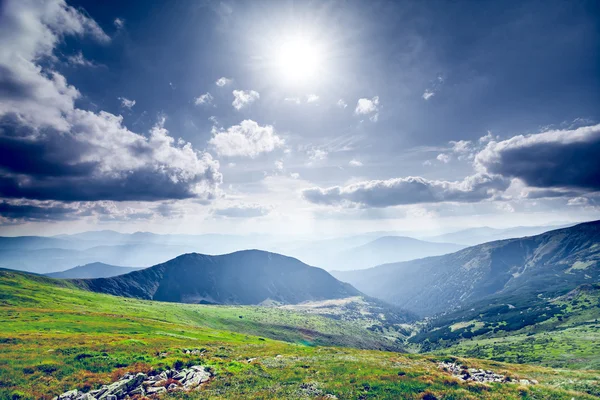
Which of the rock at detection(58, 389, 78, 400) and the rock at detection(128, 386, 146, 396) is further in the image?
the rock at detection(128, 386, 146, 396)

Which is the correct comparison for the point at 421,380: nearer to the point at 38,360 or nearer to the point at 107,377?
the point at 107,377

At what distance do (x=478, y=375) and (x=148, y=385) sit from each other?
123 ft

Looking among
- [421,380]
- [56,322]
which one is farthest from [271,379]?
[56,322]

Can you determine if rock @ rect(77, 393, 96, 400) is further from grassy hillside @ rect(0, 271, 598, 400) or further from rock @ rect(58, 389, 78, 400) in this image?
grassy hillside @ rect(0, 271, 598, 400)

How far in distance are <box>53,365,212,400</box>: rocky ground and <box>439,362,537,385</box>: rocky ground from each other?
3051 centimetres

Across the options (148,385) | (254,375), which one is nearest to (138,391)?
(148,385)

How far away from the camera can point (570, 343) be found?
10969 cm

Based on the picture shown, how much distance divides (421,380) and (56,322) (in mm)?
80686

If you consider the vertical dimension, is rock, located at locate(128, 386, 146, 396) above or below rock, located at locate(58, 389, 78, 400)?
below

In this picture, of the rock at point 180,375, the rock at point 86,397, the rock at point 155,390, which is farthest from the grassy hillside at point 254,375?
the rock at point 155,390

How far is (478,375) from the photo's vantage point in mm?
35188

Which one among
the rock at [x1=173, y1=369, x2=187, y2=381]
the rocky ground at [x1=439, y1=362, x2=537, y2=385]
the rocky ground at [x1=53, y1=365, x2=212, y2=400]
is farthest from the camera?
the rocky ground at [x1=439, y1=362, x2=537, y2=385]

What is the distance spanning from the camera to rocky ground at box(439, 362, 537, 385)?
32537 mm

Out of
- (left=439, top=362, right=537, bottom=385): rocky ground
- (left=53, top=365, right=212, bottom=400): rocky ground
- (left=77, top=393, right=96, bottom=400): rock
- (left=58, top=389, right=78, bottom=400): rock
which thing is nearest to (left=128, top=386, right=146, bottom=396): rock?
(left=53, top=365, right=212, bottom=400): rocky ground
